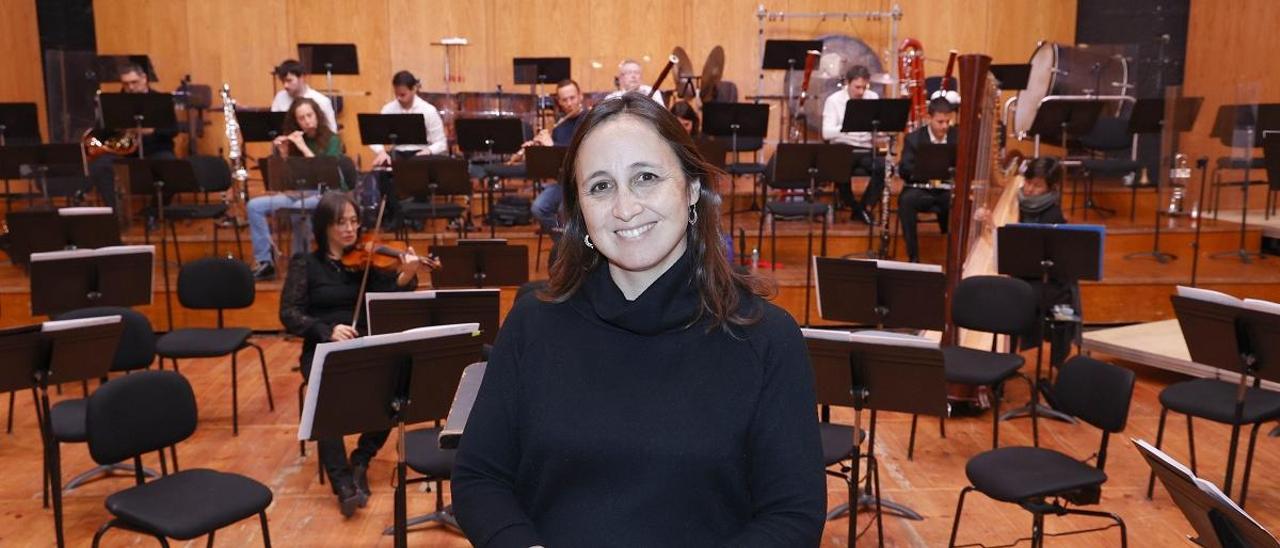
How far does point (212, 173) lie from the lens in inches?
357

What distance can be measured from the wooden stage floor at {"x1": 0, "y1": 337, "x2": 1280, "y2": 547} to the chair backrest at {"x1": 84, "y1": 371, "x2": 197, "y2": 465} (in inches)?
29.2

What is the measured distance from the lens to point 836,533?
489 centimetres

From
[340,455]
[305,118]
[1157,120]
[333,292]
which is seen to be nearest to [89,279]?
[333,292]

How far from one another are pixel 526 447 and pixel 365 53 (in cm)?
1123

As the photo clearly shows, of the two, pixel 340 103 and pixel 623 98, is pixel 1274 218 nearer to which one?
pixel 340 103

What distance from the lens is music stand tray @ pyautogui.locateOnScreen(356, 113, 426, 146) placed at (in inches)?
337

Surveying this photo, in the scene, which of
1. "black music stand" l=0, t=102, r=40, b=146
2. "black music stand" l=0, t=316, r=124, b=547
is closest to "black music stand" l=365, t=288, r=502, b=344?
"black music stand" l=0, t=316, r=124, b=547

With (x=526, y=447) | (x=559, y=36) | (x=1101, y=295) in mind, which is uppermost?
(x=559, y=36)

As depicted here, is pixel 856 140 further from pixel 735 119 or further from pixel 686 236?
pixel 686 236

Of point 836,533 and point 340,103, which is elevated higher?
point 340,103

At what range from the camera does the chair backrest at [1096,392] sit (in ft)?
14.1

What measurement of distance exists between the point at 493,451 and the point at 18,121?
9.08 metres

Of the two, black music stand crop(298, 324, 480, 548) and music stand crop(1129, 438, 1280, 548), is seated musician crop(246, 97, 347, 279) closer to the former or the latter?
black music stand crop(298, 324, 480, 548)

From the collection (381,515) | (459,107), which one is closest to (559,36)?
(459,107)
